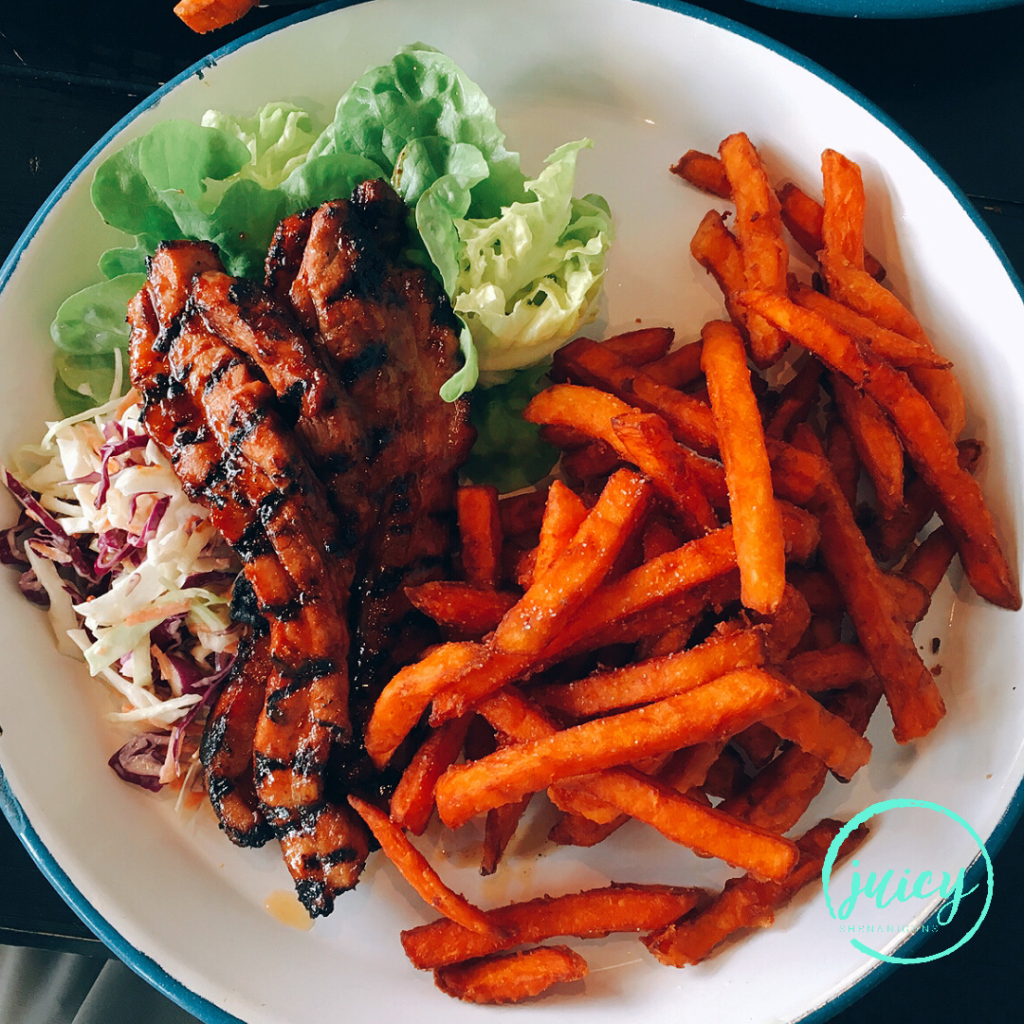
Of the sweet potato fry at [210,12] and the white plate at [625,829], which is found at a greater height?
the sweet potato fry at [210,12]

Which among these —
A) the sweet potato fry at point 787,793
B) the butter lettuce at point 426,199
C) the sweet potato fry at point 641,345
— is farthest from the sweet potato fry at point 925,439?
the sweet potato fry at point 787,793

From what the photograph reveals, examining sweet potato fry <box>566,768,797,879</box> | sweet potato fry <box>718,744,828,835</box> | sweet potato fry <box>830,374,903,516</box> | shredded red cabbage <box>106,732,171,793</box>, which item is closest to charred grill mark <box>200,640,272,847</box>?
shredded red cabbage <box>106,732,171,793</box>

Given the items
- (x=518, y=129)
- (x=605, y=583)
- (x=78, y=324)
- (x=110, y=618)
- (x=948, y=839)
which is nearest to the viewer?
(x=605, y=583)

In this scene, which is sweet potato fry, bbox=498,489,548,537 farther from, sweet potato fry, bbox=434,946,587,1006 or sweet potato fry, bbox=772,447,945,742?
sweet potato fry, bbox=434,946,587,1006

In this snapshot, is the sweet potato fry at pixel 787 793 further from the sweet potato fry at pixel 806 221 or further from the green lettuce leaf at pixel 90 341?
the green lettuce leaf at pixel 90 341

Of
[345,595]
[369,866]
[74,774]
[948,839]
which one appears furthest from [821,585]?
[74,774]

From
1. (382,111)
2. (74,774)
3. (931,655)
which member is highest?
(382,111)

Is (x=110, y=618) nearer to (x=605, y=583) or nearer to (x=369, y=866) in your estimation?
(x=369, y=866)
